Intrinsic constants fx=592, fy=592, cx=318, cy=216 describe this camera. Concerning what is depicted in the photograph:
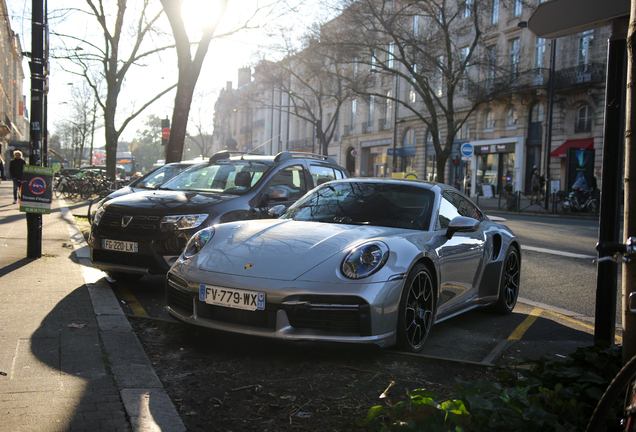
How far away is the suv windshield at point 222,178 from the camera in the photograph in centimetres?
705

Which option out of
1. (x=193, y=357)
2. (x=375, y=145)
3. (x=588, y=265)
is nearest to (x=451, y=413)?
(x=193, y=357)

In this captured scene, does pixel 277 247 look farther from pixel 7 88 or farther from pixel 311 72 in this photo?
pixel 7 88

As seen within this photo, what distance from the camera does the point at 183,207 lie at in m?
6.16

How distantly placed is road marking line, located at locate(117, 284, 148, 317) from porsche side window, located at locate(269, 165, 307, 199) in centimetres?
200

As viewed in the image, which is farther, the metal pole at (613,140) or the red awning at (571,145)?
the red awning at (571,145)

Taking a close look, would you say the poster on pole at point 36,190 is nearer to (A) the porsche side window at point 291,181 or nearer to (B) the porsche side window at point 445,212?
(A) the porsche side window at point 291,181

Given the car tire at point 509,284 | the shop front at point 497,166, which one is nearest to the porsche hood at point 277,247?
the car tire at point 509,284

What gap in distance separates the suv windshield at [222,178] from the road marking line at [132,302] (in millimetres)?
1497

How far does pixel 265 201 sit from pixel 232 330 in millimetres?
3180

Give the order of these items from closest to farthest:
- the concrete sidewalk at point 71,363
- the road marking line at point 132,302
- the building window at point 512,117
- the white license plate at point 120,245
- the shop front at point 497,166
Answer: the concrete sidewalk at point 71,363 < the road marking line at point 132,302 < the white license plate at point 120,245 < the shop front at point 497,166 < the building window at point 512,117

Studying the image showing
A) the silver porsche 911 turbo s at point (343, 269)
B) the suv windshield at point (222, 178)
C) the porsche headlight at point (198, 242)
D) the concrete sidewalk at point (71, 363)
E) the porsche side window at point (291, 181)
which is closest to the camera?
the concrete sidewalk at point (71, 363)

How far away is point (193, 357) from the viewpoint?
4.00m

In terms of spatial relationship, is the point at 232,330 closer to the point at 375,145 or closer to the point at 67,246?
the point at 67,246

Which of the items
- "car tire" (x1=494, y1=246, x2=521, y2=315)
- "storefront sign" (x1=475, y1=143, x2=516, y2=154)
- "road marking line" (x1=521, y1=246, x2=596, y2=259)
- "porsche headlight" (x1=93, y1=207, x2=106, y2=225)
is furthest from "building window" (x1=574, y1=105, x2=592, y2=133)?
"porsche headlight" (x1=93, y1=207, x2=106, y2=225)
